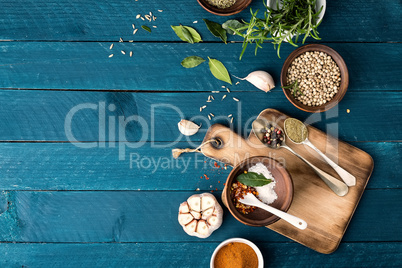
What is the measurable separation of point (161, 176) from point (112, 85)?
18.3 inches

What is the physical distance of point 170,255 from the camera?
4.71 feet

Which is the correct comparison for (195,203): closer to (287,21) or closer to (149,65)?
(149,65)

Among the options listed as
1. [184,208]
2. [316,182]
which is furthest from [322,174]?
[184,208]

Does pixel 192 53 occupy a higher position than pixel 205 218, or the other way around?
pixel 192 53

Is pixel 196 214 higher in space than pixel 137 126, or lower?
lower

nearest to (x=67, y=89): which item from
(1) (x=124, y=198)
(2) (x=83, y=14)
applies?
(2) (x=83, y=14)

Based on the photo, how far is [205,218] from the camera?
1.35 metres

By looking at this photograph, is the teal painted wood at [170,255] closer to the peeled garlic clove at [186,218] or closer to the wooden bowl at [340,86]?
the peeled garlic clove at [186,218]

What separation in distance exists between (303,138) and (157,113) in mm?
646

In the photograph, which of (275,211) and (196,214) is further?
(196,214)

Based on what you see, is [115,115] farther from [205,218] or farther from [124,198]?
[205,218]

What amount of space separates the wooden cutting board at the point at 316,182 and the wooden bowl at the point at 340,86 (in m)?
0.09

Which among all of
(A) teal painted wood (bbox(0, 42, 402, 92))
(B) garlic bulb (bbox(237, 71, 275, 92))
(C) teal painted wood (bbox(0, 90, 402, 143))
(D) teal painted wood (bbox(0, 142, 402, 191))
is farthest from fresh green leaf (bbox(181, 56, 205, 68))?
(D) teal painted wood (bbox(0, 142, 402, 191))

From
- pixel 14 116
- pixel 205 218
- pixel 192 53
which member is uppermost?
pixel 192 53
